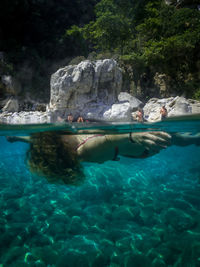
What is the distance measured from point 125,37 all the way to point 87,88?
Result: 11.6 m

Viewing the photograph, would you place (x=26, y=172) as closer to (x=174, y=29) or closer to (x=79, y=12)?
(x=174, y=29)

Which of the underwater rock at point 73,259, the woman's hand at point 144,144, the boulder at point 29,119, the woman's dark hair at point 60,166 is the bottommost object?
the underwater rock at point 73,259

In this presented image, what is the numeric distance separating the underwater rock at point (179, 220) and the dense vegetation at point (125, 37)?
1579 cm

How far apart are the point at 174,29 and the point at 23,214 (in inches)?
950

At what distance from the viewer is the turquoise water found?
447cm

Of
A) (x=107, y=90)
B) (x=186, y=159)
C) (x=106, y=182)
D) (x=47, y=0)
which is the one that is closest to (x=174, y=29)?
(x=107, y=90)

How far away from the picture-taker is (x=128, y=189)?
733 centimetres

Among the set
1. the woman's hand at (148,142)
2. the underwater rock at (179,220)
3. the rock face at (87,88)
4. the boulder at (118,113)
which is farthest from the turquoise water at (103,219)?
the rock face at (87,88)

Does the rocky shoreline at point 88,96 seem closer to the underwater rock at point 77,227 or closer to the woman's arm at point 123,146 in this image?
the woman's arm at point 123,146

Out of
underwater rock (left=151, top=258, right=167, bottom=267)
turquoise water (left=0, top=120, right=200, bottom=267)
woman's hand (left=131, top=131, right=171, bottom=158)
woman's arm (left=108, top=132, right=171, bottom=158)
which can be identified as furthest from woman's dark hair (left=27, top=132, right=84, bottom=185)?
underwater rock (left=151, top=258, right=167, bottom=267)

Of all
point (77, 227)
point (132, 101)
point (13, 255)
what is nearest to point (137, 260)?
point (77, 227)

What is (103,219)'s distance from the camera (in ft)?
18.8

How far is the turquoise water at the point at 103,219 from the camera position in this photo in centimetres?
447

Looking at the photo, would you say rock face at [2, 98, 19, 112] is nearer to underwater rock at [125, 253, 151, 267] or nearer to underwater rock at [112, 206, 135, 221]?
underwater rock at [112, 206, 135, 221]
